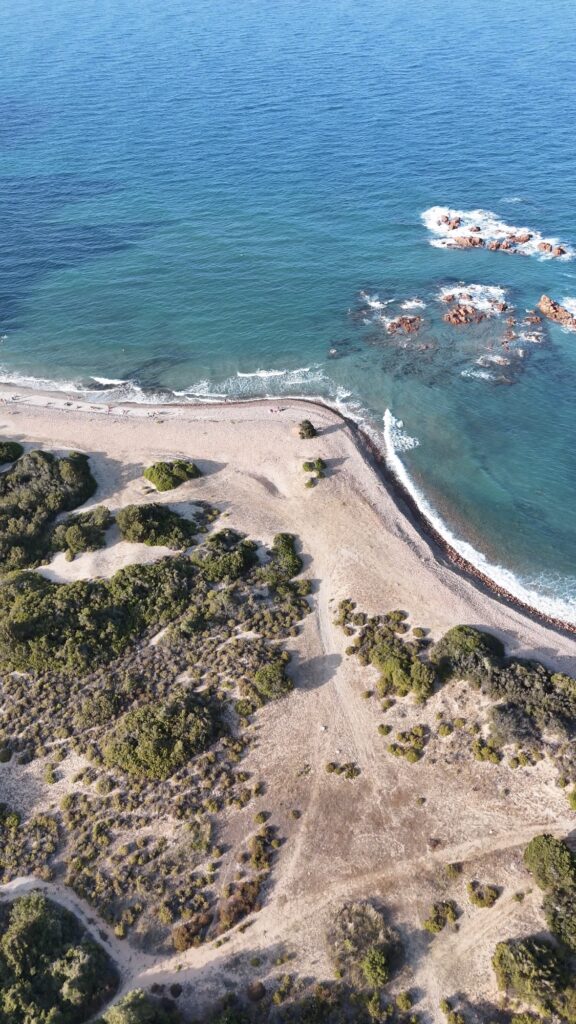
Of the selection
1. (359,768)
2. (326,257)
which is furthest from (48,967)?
(326,257)

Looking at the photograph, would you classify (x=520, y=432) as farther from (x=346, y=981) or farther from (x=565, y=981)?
(x=346, y=981)

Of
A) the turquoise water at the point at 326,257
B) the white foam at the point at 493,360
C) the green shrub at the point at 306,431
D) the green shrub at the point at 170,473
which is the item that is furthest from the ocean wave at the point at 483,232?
the green shrub at the point at 170,473

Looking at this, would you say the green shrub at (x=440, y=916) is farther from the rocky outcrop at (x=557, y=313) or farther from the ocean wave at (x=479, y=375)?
the rocky outcrop at (x=557, y=313)

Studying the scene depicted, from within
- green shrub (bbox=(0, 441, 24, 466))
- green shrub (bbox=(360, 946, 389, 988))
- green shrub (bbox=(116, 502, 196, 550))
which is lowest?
green shrub (bbox=(360, 946, 389, 988))

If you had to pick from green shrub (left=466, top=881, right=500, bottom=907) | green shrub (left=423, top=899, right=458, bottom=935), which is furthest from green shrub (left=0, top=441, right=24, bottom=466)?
green shrub (left=466, top=881, right=500, bottom=907)

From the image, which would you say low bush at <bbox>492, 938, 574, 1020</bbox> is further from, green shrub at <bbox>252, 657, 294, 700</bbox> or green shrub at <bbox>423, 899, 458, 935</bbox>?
green shrub at <bbox>252, 657, 294, 700</bbox>

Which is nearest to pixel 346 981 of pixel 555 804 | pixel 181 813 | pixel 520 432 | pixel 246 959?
pixel 246 959
